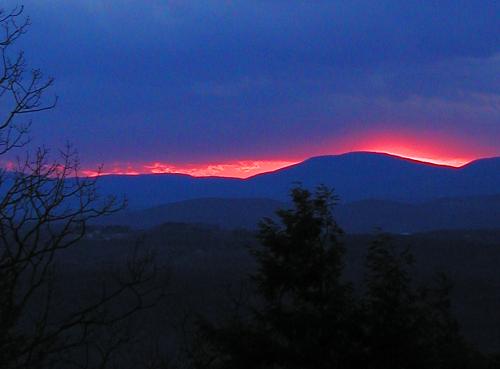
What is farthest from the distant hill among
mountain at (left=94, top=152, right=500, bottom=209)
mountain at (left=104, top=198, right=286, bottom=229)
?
mountain at (left=94, top=152, right=500, bottom=209)

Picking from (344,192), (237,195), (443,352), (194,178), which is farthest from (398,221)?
(443,352)

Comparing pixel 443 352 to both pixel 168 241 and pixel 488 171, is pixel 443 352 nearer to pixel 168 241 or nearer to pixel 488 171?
pixel 168 241

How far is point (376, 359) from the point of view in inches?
416

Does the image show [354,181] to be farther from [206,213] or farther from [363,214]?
[206,213]

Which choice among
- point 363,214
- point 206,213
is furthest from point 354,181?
point 206,213

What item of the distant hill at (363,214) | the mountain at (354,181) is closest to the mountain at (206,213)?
the distant hill at (363,214)

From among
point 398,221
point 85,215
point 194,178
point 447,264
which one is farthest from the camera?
point 194,178

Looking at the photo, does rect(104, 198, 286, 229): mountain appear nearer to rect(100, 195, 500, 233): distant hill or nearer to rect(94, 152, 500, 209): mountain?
rect(100, 195, 500, 233): distant hill

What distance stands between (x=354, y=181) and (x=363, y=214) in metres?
41.6

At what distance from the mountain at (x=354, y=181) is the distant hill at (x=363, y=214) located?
1707cm

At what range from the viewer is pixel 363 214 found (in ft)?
356

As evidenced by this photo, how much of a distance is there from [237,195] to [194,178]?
19.0 metres

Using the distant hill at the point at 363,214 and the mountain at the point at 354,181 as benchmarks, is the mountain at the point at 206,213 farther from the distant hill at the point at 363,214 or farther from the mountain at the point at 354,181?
the mountain at the point at 354,181

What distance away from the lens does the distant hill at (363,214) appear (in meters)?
102
